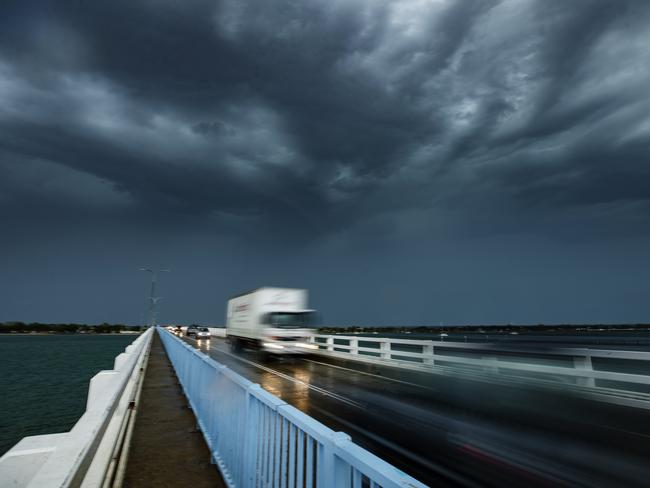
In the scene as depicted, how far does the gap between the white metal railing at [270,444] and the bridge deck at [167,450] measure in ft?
0.81

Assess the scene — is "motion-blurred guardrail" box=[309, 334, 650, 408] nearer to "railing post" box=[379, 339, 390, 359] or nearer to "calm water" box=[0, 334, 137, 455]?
"railing post" box=[379, 339, 390, 359]

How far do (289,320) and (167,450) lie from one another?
54.4 ft

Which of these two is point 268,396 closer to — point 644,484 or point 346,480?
point 346,480

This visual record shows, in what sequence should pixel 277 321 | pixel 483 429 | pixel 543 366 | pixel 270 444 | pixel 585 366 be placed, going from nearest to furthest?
pixel 270 444 → pixel 483 429 → pixel 585 366 → pixel 543 366 → pixel 277 321

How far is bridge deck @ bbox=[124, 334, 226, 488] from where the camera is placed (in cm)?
484

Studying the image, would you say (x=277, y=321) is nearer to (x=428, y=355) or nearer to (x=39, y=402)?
(x=428, y=355)

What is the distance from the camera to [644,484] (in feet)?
16.2

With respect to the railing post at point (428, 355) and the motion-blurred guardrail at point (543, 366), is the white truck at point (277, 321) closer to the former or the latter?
the motion-blurred guardrail at point (543, 366)

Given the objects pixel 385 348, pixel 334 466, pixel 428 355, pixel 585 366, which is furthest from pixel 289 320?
pixel 334 466

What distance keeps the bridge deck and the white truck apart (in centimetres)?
1164

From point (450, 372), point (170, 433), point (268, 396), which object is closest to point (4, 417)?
point (170, 433)

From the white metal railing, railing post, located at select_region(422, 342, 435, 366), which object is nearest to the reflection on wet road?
the white metal railing

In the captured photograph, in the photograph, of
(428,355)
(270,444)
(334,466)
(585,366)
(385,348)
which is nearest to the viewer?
(334,466)

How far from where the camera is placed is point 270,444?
350cm
